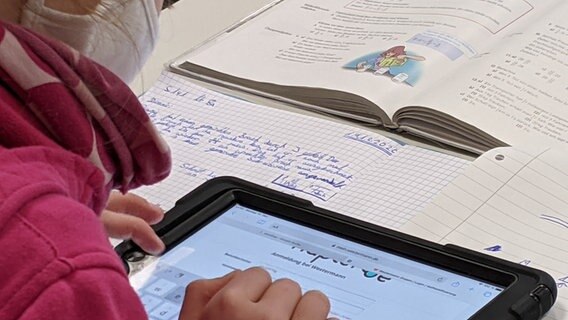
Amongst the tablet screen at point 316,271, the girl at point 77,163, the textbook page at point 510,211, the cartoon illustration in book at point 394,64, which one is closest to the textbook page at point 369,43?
the cartoon illustration in book at point 394,64

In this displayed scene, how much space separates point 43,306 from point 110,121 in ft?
0.40

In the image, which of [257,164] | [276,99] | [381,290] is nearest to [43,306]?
[381,290]

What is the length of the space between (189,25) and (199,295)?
0.54 meters

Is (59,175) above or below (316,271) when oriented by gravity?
above

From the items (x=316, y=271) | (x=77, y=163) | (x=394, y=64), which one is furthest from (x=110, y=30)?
(x=394, y=64)

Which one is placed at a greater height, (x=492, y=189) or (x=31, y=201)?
(x=31, y=201)

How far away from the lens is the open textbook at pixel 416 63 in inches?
34.3

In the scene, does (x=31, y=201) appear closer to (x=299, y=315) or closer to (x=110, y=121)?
(x=110, y=121)

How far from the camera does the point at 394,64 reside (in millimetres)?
949

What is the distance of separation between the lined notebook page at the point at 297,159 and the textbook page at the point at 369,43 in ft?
0.14

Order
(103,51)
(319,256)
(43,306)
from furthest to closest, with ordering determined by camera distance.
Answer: (319,256)
(103,51)
(43,306)

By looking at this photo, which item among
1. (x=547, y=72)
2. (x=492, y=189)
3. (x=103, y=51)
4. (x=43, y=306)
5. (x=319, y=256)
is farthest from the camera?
(x=547, y=72)

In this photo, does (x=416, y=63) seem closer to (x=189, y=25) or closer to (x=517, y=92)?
(x=517, y=92)

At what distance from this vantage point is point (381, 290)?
0.64 meters
